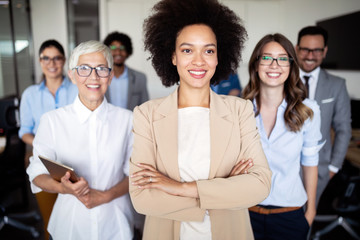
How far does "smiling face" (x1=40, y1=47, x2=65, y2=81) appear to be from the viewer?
2.78 m

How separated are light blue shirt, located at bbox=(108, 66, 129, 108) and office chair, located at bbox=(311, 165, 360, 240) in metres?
2.40

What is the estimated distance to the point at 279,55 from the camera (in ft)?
5.90

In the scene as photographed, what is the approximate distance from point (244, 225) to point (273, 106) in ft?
2.59

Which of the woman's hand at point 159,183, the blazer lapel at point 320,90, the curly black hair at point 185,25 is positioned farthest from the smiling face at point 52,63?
the blazer lapel at point 320,90

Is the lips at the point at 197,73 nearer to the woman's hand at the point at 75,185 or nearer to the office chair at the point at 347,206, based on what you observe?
the woman's hand at the point at 75,185

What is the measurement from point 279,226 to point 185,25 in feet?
4.15

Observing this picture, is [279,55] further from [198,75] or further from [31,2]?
[31,2]

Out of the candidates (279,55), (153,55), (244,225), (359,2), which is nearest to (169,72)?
(153,55)

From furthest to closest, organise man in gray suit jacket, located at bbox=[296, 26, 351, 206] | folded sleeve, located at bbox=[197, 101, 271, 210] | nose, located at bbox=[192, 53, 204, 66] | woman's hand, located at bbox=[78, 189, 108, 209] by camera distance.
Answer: man in gray suit jacket, located at bbox=[296, 26, 351, 206], woman's hand, located at bbox=[78, 189, 108, 209], nose, located at bbox=[192, 53, 204, 66], folded sleeve, located at bbox=[197, 101, 271, 210]

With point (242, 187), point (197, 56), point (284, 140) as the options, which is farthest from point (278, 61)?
point (242, 187)

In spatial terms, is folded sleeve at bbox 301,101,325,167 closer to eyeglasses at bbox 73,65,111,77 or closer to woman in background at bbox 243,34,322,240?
woman in background at bbox 243,34,322,240

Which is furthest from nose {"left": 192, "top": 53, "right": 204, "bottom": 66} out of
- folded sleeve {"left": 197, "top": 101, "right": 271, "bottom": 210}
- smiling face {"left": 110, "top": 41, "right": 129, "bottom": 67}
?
smiling face {"left": 110, "top": 41, "right": 129, "bottom": 67}

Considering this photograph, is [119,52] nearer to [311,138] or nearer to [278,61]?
[278,61]

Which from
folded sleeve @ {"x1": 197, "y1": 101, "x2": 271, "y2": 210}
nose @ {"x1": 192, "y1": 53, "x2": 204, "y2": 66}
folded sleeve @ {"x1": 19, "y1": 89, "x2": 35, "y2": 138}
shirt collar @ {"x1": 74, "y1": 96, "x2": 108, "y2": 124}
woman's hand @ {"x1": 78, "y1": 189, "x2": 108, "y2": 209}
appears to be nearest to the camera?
folded sleeve @ {"x1": 197, "y1": 101, "x2": 271, "y2": 210}
